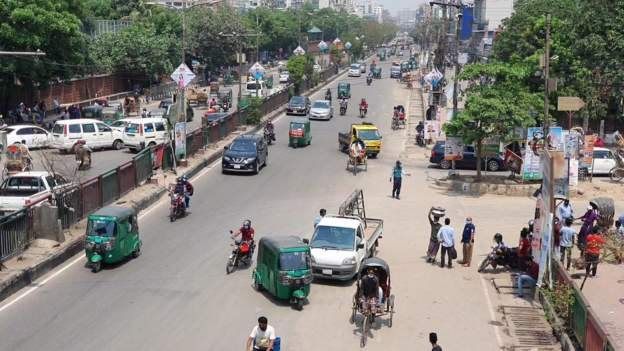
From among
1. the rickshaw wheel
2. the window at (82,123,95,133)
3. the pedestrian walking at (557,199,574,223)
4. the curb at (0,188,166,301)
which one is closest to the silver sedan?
the window at (82,123,95,133)

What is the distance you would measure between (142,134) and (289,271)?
23275 millimetres

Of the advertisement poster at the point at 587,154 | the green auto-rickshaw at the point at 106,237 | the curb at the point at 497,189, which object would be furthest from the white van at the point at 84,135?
the advertisement poster at the point at 587,154

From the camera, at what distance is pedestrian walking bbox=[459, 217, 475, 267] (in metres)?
20.9

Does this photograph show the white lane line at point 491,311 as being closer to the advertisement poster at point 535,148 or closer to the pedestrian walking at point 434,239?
the pedestrian walking at point 434,239

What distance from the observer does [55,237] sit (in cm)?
2084

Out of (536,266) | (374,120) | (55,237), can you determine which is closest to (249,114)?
(374,120)

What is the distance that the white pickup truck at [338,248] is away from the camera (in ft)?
61.6

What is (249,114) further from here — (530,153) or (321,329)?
(321,329)

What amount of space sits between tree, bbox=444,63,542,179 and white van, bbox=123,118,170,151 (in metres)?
14.5

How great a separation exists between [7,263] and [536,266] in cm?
1254

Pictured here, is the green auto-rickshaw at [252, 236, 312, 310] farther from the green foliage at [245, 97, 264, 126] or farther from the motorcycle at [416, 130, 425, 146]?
the green foliage at [245, 97, 264, 126]

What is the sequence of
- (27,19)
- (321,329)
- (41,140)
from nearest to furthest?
(321,329), (41,140), (27,19)

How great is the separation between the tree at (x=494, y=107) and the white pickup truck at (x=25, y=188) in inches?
604

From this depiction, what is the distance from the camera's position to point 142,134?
3853 cm
